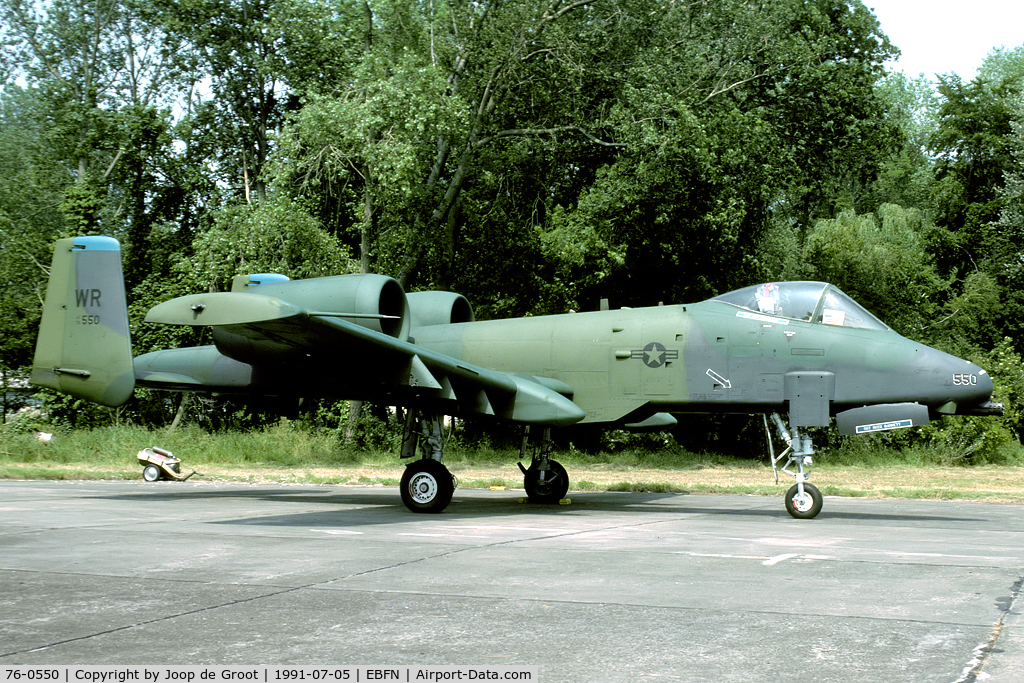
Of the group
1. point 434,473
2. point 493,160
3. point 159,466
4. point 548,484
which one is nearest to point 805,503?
point 548,484

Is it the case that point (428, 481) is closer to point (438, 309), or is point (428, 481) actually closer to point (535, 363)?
point (535, 363)

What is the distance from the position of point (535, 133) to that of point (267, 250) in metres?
8.02

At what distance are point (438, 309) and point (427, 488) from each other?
3.55 metres

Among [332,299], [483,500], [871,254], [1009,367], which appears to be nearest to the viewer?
[332,299]

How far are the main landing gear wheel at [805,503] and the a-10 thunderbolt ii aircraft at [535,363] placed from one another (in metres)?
0.01

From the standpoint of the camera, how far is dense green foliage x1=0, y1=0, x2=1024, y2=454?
1006 inches

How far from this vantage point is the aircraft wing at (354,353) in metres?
9.88

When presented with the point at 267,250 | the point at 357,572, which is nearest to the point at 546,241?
the point at 267,250

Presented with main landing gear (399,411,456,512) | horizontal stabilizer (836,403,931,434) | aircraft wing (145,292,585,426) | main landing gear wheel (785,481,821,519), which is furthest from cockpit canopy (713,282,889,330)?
main landing gear (399,411,456,512)

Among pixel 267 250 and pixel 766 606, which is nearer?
pixel 766 606

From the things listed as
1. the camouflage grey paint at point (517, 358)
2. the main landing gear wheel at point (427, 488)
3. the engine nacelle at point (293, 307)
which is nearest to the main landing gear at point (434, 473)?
the main landing gear wheel at point (427, 488)

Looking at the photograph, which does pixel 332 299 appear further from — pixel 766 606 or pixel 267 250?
pixel 267 250

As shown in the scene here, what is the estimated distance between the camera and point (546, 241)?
25.7 meters

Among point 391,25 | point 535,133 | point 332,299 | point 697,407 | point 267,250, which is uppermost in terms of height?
point 391,25
